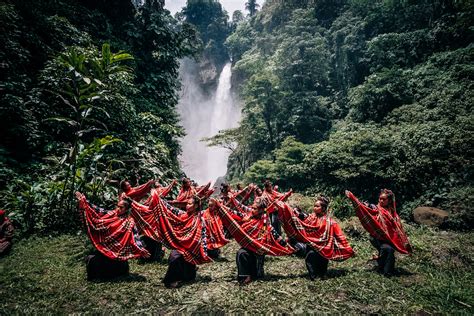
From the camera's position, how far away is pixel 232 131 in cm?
2936

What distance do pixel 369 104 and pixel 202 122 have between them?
3884 cm

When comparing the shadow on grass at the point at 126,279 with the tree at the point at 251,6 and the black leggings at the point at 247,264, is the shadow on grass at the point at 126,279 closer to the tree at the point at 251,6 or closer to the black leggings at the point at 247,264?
the black leggings at the point at 247,264

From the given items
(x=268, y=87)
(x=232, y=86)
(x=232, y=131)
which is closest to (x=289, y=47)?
(x=268, y=87)

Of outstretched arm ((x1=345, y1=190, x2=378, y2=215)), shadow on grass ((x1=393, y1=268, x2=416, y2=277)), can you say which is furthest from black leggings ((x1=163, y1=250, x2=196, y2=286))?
shadow on grass ((x1=393, y1=268, x2=416, y2=277))

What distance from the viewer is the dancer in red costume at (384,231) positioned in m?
5.33

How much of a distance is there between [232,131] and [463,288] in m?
25.5

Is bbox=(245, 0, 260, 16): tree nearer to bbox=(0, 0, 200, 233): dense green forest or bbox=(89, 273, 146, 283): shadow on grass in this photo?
bbox=(0, 0, 200, 233): dense green forest

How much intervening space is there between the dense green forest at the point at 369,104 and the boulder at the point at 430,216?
1.21 ft

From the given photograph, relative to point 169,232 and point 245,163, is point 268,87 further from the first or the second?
point 169,232

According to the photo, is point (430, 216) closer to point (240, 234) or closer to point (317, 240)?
point (317, 240)

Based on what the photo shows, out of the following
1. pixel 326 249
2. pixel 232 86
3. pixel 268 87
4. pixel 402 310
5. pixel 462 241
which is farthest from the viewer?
pixel 232 86

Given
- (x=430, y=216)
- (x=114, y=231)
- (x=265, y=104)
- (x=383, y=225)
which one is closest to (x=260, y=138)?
(x=265, y=104)

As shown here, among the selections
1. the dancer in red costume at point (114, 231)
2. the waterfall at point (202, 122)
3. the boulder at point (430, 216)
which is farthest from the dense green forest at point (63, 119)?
the waterfall at point (202, 122)

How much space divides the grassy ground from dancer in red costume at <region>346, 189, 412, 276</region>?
1.02 feet
